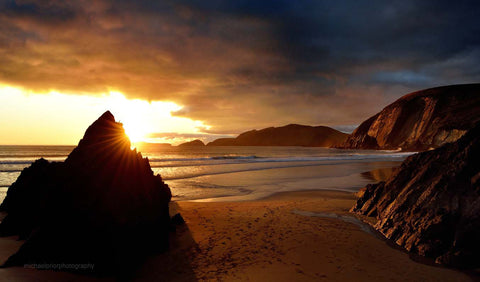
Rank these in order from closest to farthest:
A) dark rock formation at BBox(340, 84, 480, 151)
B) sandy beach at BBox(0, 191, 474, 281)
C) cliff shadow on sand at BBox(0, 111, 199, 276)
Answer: cliff shadow on sand at BBox(0, 111, 199, 276) < sandy beach at BBox(0, 191, 474, 281) < dark rock formation at BBox(340, 84, 480, 151)

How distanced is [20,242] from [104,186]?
3626 mm

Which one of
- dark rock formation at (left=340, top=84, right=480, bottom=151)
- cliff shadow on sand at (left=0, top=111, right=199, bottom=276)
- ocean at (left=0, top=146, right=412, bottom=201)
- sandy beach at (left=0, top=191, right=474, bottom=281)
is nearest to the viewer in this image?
cliff shadow on sand at (left=0, top=111, right=199, bottom=276)

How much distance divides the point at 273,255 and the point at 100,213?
4.07 m

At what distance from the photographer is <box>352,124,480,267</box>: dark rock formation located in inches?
218

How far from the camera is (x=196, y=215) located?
9578mm

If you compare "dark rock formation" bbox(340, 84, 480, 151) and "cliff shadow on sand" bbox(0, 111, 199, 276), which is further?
"dark rock formation" bbox(340, 84, 480, 151)

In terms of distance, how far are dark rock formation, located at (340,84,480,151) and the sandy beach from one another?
92.6 metres

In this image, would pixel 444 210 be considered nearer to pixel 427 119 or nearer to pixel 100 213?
pixel 100 213

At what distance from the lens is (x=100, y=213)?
16.6ft

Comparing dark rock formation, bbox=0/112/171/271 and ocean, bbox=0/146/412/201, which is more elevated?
dark rock formation, bbox=0/112/171/271

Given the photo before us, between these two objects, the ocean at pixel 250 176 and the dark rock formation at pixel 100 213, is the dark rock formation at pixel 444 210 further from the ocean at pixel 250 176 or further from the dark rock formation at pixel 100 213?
the ocean at pixel 250 176

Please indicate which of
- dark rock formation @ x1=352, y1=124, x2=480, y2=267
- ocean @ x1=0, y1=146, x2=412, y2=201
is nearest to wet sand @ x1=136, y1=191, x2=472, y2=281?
dark rock formation @ x1=352, y1=124, x2=480, y2=267

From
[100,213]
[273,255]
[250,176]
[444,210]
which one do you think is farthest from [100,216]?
[250,176]

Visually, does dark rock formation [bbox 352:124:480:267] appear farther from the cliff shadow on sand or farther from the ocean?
the ocean
